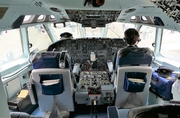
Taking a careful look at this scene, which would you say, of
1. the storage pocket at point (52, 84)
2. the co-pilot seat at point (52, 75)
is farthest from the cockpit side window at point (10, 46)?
the storage pocket at point (52, 84)

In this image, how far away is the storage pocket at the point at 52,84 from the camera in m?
2.18

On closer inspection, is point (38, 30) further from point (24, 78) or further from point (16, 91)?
point (16, 91)

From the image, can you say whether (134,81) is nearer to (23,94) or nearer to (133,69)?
(133,69)

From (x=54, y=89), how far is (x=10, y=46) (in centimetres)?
181

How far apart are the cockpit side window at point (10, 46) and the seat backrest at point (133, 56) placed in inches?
89.8

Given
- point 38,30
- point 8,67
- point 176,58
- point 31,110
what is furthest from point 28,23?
point 176,58

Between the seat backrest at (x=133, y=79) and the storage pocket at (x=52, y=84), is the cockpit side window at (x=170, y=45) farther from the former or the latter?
the storage pocket at (x=52, y=84)

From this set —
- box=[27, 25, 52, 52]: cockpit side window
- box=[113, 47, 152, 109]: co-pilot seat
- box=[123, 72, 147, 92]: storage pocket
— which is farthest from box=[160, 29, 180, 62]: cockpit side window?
box=[27, 25, 52, 52]: cockpit side window

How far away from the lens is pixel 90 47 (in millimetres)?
4262

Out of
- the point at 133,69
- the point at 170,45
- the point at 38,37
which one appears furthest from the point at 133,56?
the point at 38,37

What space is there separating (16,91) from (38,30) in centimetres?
221

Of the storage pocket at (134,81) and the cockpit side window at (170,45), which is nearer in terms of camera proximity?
the storage pocket at (134,81)

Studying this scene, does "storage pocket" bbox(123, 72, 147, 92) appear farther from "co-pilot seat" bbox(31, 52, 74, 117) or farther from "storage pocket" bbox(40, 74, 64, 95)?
"storage pocket" bbox(40, 74, 64, 95)

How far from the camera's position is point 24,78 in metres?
3.27
